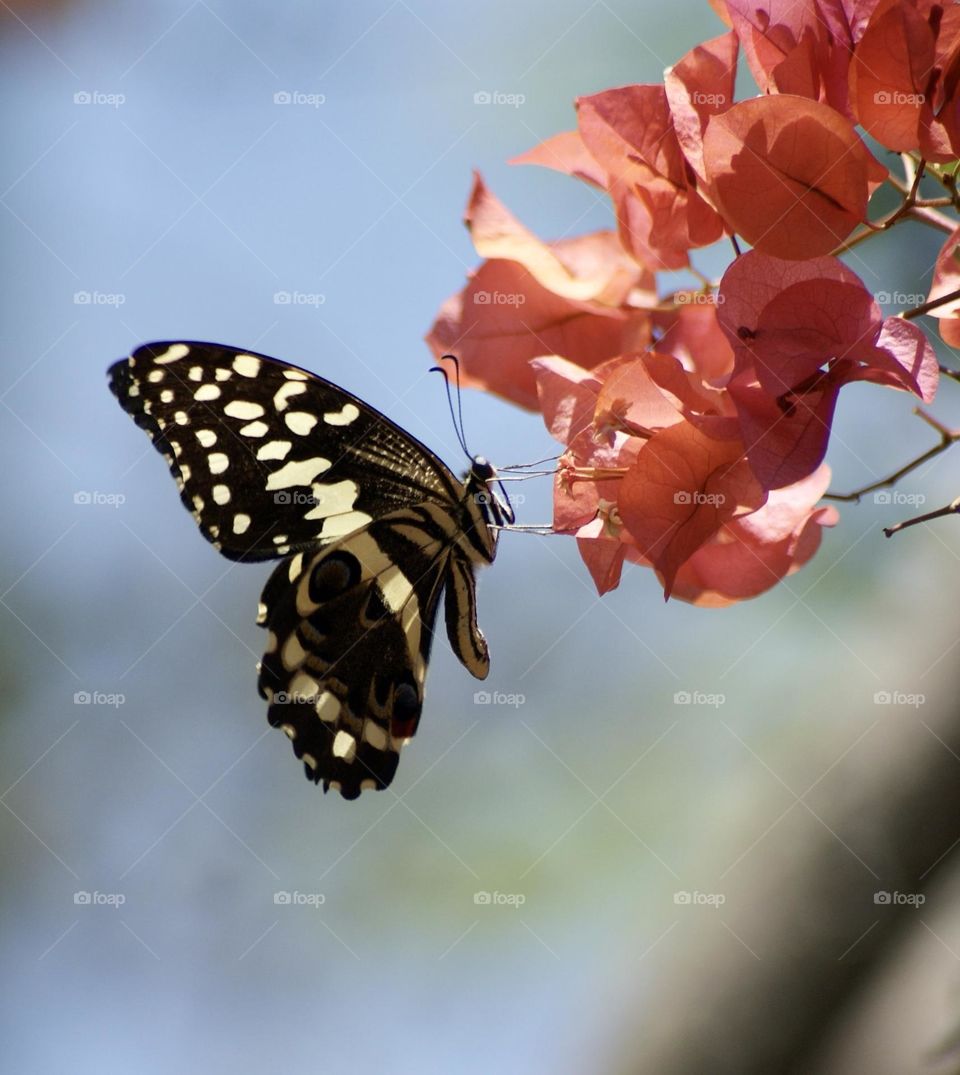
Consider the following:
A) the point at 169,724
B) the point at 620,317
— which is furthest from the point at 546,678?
the point at 620,317

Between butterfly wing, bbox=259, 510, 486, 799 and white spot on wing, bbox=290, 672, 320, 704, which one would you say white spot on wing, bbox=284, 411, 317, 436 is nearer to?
butterfly wing, bbox=259, 510, 486, 799

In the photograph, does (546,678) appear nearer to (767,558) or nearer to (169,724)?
(169,724)

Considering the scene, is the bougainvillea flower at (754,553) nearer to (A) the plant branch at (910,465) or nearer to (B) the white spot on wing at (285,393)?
(A) the plant branch at (910,465)

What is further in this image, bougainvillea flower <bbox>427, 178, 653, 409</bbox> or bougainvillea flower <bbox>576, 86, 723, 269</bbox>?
bougainvillea flower <bbox>427, 178, 653, 409</bbox>

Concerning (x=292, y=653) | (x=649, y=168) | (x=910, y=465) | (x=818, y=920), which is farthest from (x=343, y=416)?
(x=818, y=920)

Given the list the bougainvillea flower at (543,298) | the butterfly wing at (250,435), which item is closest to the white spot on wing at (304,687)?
the butterfly wing at (250,435)

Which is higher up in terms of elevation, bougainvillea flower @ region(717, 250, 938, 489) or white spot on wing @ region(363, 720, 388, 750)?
A: bougainvillea flower @ region(717, 250, 938, 489)

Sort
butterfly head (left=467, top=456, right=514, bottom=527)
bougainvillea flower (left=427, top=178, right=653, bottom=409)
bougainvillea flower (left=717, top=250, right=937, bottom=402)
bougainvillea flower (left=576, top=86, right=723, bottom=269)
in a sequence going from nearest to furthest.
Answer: bougainvillea flower (left=717, top=250, right=937, bottom=402) < bougainvillea flower (left=576, top=86, right=723, bottom=269) < bougainvillea flower (left=427, top=178, right=653, bottom=409) < butterfly head (left=467, top=456, right=514, bottom=527)

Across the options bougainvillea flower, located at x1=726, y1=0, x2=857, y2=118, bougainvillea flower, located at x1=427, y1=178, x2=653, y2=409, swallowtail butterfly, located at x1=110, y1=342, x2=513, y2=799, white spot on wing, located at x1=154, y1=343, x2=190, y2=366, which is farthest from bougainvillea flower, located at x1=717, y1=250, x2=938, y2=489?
white spot on wing, located at x1=154, y1=343, x2=190, y2=366

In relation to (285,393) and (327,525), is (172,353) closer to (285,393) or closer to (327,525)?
(285,393)
